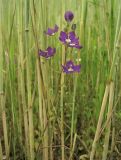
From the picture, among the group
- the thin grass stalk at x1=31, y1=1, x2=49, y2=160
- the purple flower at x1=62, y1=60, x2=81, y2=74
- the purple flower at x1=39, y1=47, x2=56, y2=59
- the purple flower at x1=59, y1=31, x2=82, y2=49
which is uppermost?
the purple flower at x1=59, y1=31, x2=82, y2=49

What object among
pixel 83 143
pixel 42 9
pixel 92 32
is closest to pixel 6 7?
pixel 42 9

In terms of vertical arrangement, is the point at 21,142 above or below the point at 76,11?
below

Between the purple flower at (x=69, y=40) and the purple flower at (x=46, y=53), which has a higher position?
the purple flower at (x=69, y=40)

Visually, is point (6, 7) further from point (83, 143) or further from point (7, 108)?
point (83, 143)

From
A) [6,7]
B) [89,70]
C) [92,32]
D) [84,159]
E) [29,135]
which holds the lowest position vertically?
[84,159]

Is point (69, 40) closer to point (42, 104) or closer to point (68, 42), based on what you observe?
point (68, 42)

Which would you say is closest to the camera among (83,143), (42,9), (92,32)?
(42,9)

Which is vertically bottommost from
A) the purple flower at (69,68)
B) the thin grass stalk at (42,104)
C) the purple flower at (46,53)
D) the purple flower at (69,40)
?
the thin grass stalk at (42,104)

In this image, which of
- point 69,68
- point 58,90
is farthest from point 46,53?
point 58,90
